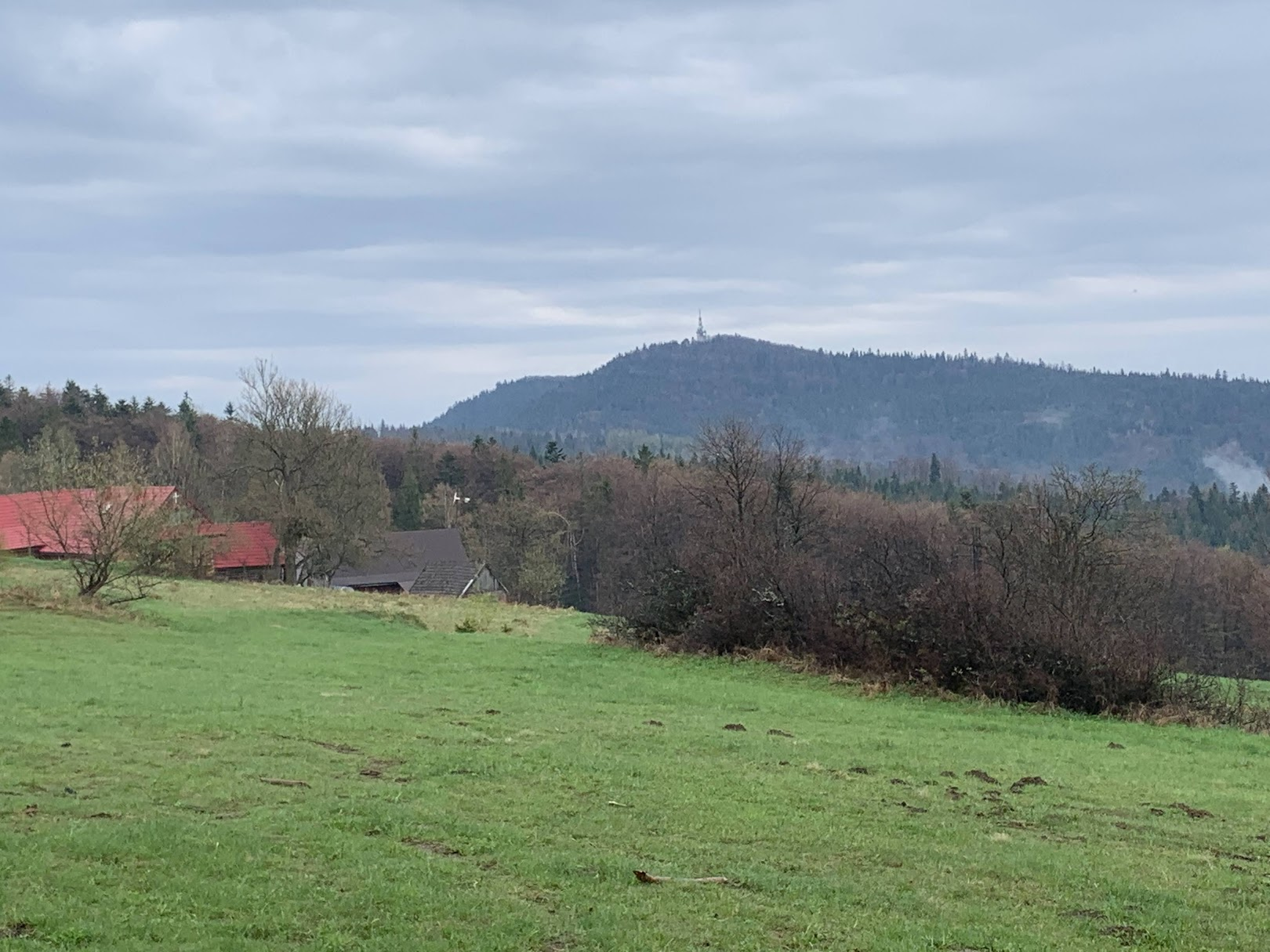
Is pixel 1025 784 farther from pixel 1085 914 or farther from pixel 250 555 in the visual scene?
pixel 250 555

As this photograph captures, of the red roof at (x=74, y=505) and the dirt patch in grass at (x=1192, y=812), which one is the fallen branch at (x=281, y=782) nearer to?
the dirt patch in grass at (x=1192, y=812)

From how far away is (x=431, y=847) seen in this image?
865 cm

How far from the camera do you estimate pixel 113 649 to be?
2177 centimetres

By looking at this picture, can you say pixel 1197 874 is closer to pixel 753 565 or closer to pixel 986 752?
pixel 986 752

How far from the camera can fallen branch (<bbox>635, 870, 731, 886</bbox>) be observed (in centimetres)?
784

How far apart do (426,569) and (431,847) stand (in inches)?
3116

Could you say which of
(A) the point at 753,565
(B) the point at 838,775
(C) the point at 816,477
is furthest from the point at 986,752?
(C) the point at 816,477

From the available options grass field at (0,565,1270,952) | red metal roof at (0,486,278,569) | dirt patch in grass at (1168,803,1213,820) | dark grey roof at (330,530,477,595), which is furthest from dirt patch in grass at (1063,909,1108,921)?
dark grey roof at (330,530,477,595)

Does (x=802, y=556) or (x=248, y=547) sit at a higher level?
(x=802, y=556)

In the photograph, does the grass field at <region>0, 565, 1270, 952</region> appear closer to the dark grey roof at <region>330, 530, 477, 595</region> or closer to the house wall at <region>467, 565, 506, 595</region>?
the dark grey roof at <region>330, 530, 477, 595</region>

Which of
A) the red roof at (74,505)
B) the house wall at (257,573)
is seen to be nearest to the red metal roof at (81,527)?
the red roof at (74,505)

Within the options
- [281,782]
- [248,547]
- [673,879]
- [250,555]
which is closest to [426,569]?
[250,555]

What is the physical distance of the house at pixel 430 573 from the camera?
84.0 m

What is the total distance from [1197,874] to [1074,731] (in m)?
10.7
